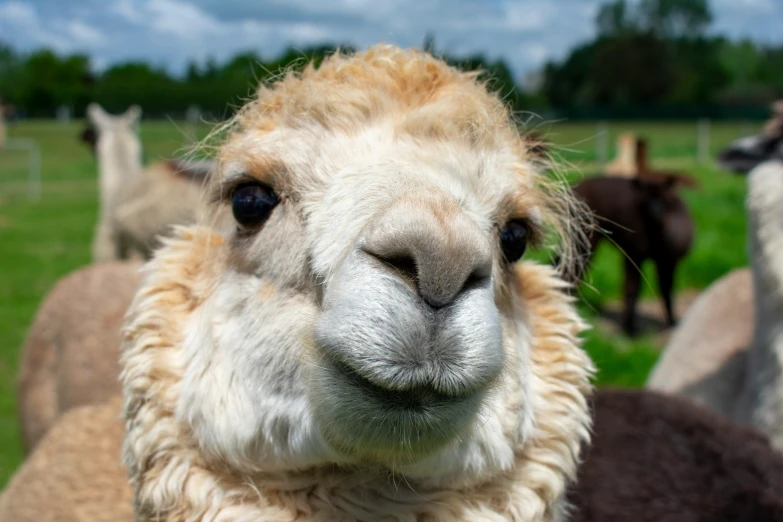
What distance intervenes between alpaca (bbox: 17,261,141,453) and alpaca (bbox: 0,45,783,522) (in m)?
1.71

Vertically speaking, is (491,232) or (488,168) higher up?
(488,168)

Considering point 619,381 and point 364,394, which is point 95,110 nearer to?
point 619,381

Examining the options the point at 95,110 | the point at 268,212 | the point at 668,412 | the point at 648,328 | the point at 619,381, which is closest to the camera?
the point at 268,212

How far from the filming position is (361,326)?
156cm

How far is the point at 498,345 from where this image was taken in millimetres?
1657

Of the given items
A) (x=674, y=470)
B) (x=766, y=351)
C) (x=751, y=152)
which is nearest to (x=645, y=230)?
(x=751, y=152)

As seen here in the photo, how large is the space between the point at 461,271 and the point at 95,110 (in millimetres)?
11551

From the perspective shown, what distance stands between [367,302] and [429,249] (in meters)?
0.17

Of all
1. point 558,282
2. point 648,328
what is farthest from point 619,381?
point 558,282

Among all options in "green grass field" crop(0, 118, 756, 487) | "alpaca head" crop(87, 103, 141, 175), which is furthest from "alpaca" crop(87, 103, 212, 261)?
"green grass field" crop(0, 118, 756, 487)

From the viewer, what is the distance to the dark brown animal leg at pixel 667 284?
9.05m

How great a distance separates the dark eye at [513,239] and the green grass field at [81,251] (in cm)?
53

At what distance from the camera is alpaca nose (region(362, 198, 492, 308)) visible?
1529mm

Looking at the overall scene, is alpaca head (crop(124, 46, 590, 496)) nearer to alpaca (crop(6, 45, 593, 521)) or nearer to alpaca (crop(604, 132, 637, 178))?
alpaca (crop(6, 45, 593, 521))
